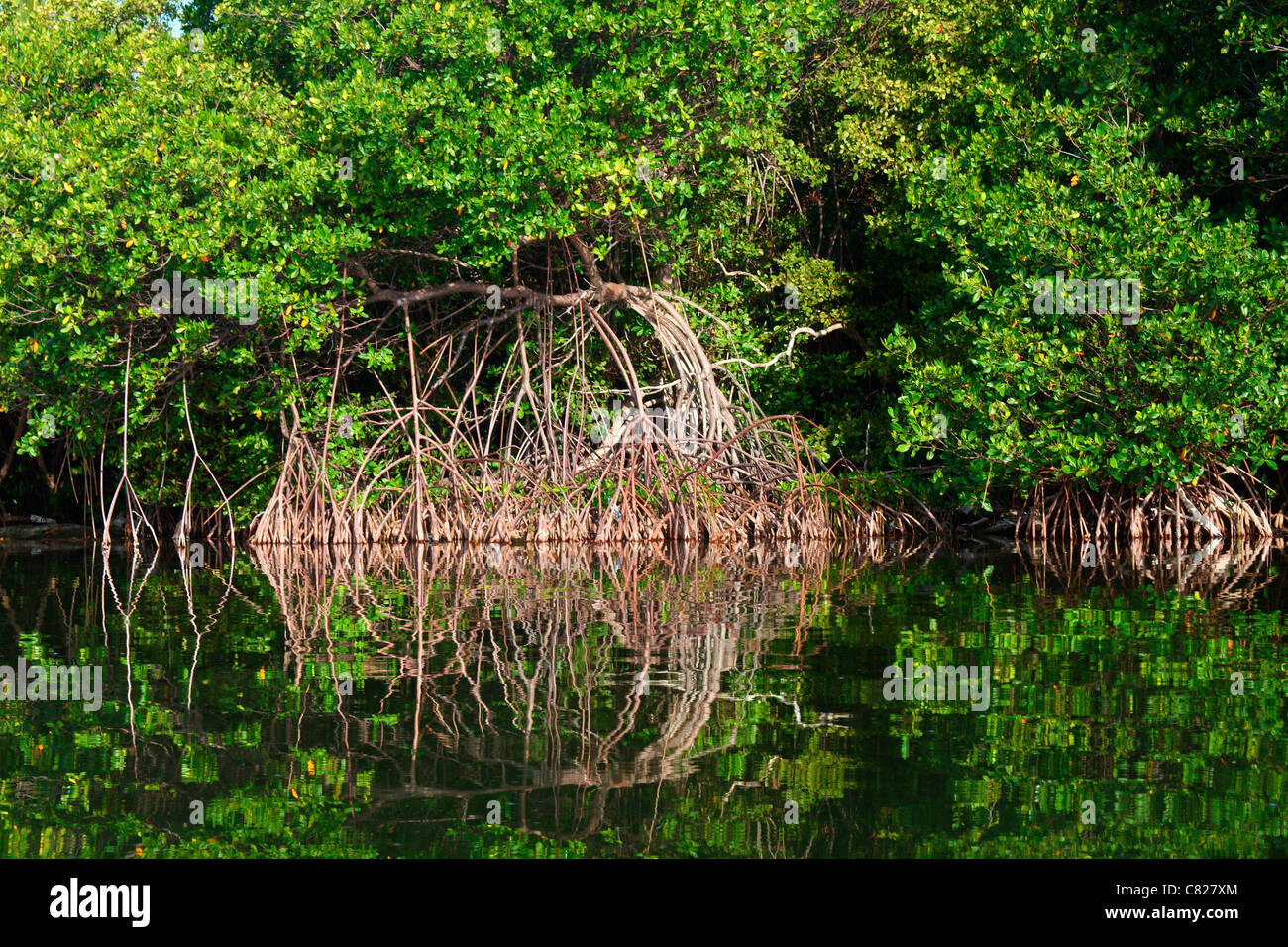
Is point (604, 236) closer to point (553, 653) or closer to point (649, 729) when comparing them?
point (553, 653)

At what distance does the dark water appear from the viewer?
12.3 feet

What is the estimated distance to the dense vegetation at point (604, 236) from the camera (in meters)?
12.5

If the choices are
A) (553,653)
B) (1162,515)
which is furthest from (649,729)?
(1162,515)

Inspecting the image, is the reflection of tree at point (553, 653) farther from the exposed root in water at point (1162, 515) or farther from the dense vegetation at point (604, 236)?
the exposed root in water at point (1162, 515)

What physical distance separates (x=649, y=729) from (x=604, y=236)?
414 inches

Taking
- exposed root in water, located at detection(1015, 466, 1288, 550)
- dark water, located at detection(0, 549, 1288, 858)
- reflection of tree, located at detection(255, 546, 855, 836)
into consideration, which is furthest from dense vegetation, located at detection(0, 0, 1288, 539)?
dark water, located at detection(0, 549, 1288, 858)

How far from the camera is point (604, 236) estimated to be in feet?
48.8

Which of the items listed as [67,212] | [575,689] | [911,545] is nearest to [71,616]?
[575,689]

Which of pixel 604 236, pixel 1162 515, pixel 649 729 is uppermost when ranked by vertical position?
pixel 604 236

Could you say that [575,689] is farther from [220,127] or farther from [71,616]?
[220,127]

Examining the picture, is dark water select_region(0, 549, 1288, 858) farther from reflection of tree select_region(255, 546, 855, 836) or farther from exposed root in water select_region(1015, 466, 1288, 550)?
exposed root in water select_region(1015, 466, 1288, 550)

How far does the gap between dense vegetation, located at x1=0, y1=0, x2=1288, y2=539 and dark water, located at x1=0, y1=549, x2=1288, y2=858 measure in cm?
423

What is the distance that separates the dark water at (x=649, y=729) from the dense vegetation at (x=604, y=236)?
4232mm
